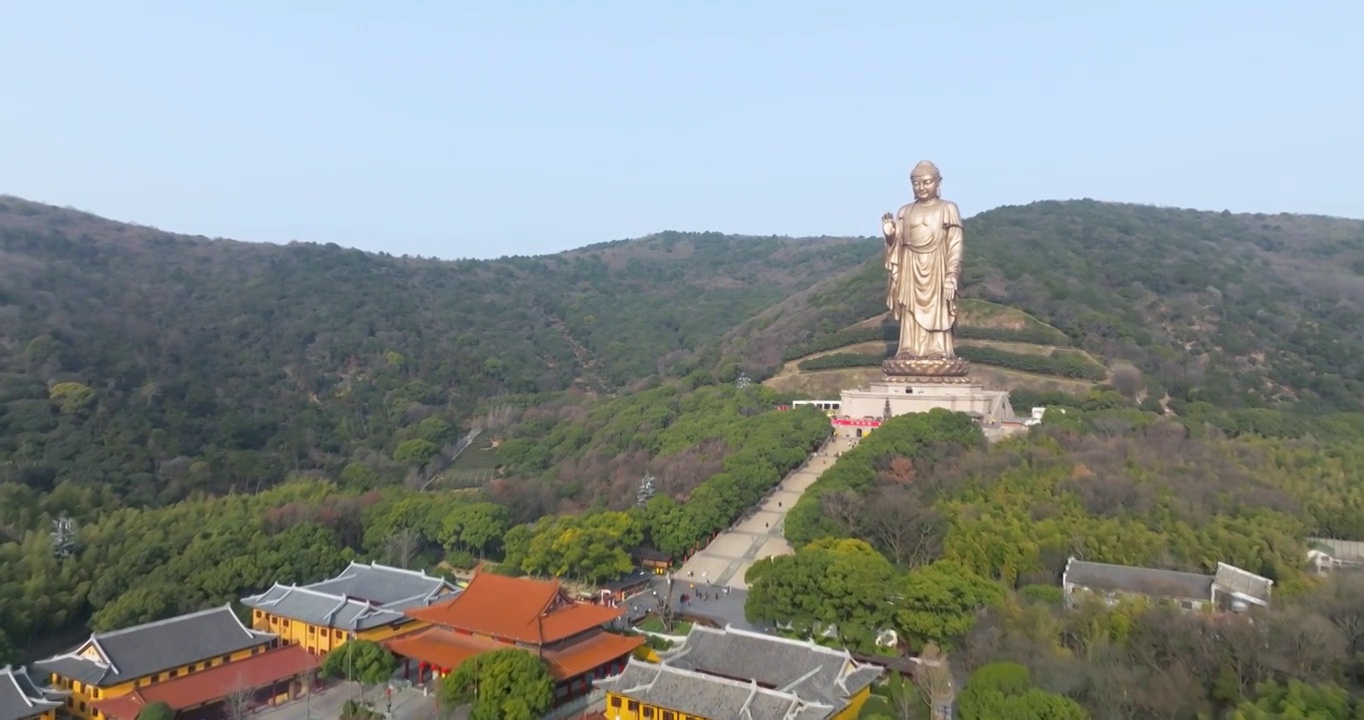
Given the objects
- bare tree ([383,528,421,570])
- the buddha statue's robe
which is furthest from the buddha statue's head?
bare tree ([383,528,421,570])

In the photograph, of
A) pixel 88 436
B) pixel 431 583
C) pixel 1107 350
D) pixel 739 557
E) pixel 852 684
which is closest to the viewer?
pixel 852 684

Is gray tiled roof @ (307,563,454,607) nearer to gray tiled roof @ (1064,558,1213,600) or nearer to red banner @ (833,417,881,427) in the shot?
gray tiled roof @ (1064,558,1213,600)

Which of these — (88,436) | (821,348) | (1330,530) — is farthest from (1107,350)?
(88,436)

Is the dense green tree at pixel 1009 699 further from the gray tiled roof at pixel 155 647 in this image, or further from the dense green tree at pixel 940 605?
the gray tiled roof at pixel 155 647

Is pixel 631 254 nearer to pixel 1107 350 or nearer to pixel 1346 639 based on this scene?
pixel 1107 350

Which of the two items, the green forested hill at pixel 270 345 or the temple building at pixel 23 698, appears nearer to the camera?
the temple building at pixel 23 698

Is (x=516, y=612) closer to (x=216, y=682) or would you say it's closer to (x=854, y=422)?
(x=216, y=682)

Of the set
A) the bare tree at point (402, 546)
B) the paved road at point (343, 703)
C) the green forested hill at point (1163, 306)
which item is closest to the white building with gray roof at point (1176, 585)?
the paved road at point (343, 703)
